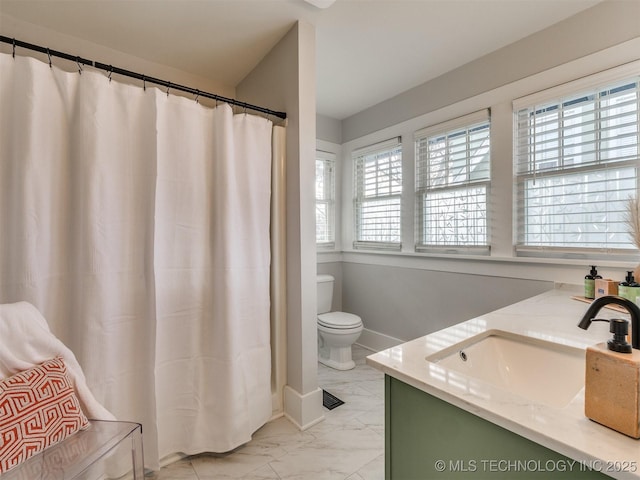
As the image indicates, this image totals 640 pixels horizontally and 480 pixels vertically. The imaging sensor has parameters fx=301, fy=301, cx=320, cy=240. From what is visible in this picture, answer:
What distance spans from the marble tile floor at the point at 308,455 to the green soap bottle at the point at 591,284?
1358 millimetres

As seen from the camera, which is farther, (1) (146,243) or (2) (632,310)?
(1) (146,243)

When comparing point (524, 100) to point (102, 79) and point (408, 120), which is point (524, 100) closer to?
point (408, 120)

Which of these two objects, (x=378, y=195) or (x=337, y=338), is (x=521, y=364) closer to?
(x=337, y=338)

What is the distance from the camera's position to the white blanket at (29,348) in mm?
1026

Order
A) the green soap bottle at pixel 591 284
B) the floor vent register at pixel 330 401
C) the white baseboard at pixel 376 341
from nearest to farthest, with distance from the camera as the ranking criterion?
the green soap bottle at pixel 591 284 < the floor vent register at pixel 330 401 < the white baseboard at pixel 376 341

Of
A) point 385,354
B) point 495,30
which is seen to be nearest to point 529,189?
point 495,30

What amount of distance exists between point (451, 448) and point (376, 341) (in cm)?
234

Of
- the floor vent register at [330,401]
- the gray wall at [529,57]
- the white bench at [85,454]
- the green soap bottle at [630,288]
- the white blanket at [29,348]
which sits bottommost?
the floor vent register at [330,401]

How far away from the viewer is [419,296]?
103 inches

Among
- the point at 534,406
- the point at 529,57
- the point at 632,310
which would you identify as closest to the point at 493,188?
the point at 529,57

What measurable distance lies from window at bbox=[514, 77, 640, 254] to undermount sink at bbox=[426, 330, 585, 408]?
1167 millimetres

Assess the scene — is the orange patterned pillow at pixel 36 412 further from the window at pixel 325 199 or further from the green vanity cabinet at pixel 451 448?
the window at pixel 325 199

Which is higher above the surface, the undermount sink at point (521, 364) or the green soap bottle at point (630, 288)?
the green soap bottle at point (630, 288)

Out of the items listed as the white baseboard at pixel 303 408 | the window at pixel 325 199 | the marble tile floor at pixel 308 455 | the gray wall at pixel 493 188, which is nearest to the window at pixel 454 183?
the gray wall at pixel 493 188
